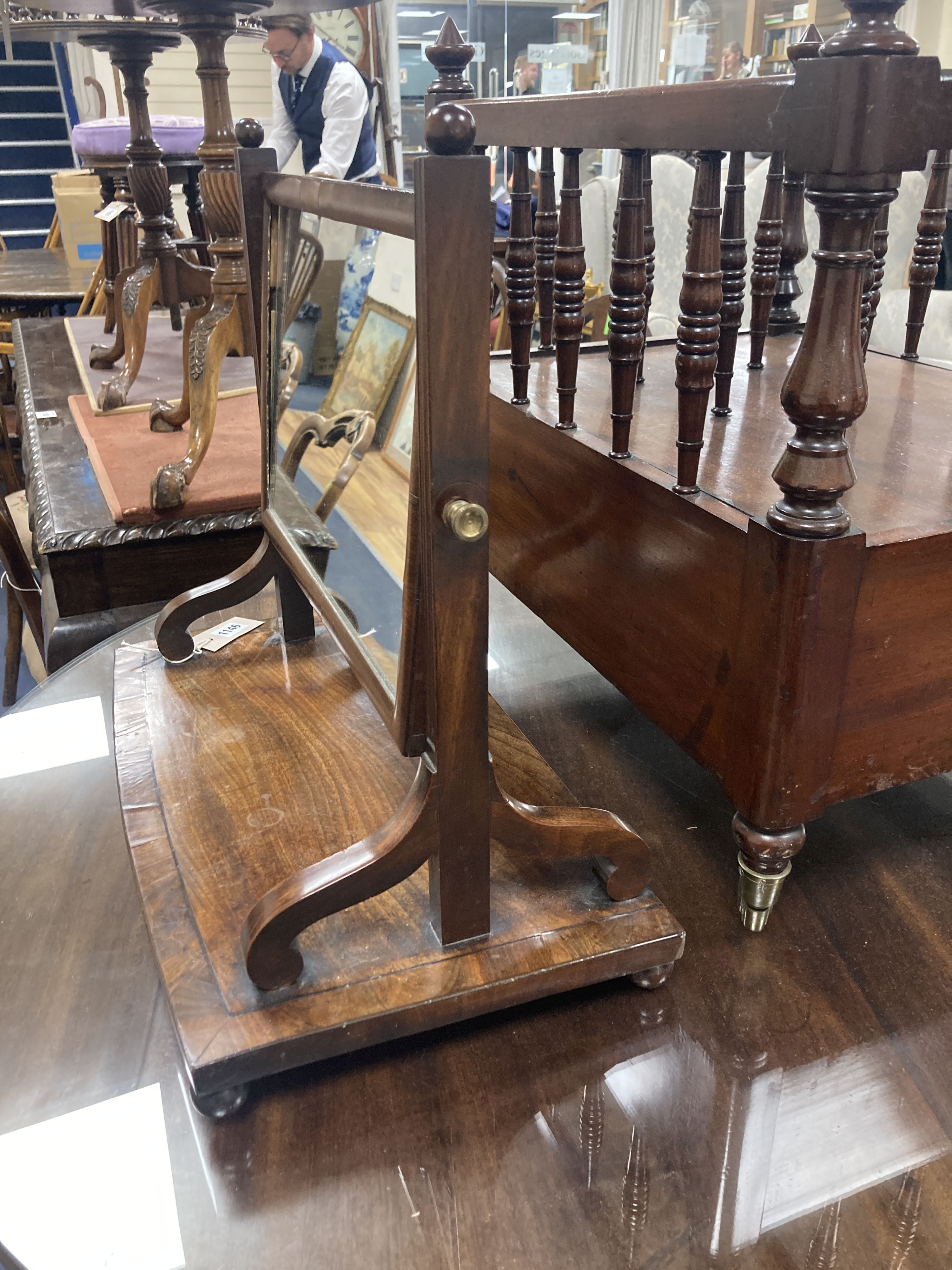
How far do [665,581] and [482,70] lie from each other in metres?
4.76

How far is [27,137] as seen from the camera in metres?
6.05

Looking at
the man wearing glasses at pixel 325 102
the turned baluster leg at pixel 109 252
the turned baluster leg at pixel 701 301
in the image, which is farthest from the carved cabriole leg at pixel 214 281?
the man wearing glasses at pixel 325 102

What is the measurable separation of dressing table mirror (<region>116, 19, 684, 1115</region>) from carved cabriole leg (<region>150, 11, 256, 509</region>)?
465mm

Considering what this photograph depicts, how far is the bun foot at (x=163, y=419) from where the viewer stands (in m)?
1.61

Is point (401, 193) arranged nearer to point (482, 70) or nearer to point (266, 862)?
point (266, 862)

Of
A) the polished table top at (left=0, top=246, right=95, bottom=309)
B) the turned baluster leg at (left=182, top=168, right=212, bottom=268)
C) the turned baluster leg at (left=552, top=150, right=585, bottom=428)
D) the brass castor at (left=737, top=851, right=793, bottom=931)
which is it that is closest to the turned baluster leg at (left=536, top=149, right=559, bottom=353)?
the turned baluster leg at (left=552, top=150, right=585, bottom=428)

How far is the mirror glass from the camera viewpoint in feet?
2.04

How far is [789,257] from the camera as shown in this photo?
4.30ft

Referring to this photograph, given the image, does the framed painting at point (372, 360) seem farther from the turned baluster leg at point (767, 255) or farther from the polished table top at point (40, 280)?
the polished table top at point (40, 280)

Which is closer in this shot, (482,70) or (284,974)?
(284,974)

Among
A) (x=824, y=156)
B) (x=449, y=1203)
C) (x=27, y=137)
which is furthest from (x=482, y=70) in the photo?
(x=449, y=1203)

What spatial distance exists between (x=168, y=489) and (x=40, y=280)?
8.96ft

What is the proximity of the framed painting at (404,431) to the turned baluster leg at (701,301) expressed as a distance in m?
0.24

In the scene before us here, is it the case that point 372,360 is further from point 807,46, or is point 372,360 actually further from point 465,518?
point 807,46
